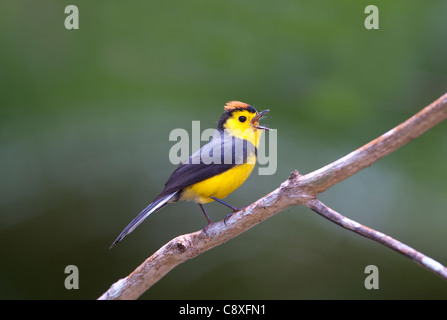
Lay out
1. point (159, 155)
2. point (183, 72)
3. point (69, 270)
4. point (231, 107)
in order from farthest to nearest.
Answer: point (183, 72)
point (159, 155)
point (69, 270)
point (231, 107)

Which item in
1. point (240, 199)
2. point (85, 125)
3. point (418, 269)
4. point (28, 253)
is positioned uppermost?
point (85, 125)

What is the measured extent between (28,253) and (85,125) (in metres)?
0.83

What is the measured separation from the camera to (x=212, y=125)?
3234 millimetres

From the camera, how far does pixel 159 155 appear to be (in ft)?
10.4

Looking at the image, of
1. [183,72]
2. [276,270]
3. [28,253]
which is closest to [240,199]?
[276,270]

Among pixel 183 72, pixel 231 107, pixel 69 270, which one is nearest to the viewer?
pixel 231 107

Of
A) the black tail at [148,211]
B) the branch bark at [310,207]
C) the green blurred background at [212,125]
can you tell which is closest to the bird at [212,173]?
the black tail at [148,211]

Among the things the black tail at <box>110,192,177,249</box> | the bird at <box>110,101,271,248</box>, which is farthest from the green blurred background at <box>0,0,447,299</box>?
the black tail at <box>110,192,177,249</box>

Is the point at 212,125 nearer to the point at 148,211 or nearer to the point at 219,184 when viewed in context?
the point at 219,184

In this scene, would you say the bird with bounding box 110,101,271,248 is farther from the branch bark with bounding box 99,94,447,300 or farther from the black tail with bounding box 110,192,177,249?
the branch bark with bounding box 99,94,447,300

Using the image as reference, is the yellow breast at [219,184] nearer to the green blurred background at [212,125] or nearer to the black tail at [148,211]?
the black tail at [148,211]

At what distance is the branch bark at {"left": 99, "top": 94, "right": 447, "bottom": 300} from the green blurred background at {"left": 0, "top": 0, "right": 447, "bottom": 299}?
861mm

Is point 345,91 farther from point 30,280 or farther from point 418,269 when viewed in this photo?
point 30,280

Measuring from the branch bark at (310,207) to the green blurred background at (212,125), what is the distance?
86 centimetres
